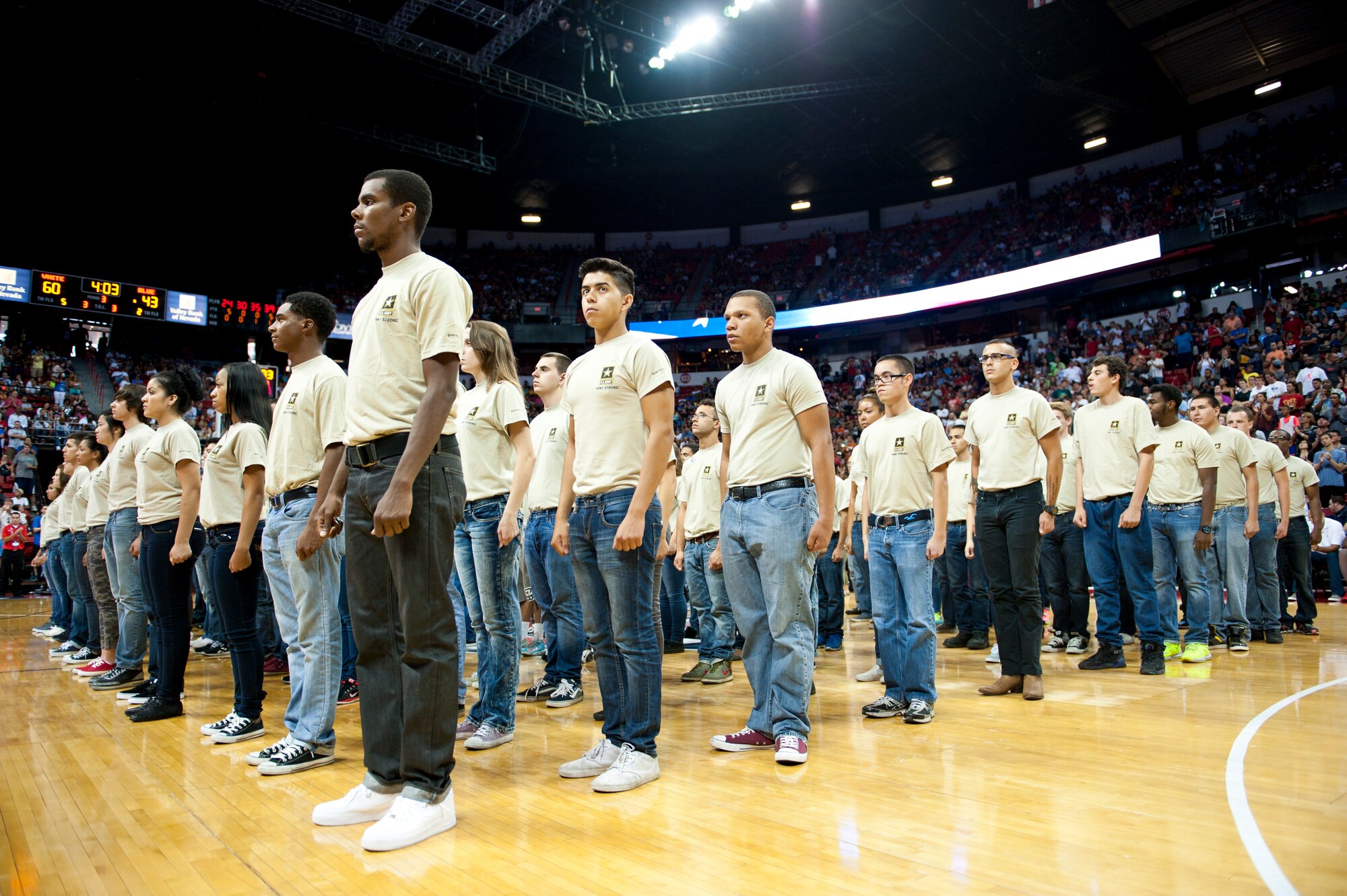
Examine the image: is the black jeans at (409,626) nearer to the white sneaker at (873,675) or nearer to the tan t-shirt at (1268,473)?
the white sneaker at (873,675)

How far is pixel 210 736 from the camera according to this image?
385 centimetres

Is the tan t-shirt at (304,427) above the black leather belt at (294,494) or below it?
above

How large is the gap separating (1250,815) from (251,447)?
4.39 metres

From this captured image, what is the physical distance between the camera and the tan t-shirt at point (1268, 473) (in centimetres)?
717

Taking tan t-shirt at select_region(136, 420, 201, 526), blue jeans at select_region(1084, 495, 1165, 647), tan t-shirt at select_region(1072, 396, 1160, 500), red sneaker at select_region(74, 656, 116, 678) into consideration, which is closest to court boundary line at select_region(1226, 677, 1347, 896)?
blue jeans at select_region(1084, 495, 1165, 647)

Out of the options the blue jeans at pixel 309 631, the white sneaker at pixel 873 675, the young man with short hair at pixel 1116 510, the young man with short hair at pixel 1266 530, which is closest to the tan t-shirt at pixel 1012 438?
the young man with short hair at pixel 1116 510


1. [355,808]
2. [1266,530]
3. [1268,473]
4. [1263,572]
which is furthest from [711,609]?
[1268,473]

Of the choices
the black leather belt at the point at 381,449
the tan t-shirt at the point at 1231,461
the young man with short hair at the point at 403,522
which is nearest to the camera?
the young man with short hair at the point at 403,522

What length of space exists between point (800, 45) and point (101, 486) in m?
18.3

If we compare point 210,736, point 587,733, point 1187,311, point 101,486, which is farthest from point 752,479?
point 1187,311

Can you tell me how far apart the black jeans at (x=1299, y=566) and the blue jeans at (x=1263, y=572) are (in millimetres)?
222

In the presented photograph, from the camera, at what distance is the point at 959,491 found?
25.0ft

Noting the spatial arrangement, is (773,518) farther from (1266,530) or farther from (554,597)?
(1266,530)

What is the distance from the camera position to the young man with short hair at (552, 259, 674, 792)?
10.2 feet
